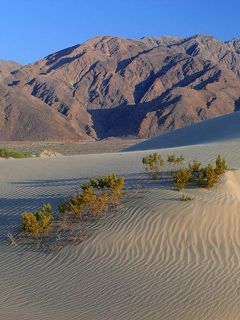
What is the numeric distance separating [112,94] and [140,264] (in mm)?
105413

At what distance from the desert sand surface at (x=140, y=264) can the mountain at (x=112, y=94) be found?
254 ft

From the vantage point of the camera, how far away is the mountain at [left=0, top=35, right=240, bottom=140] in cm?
9262

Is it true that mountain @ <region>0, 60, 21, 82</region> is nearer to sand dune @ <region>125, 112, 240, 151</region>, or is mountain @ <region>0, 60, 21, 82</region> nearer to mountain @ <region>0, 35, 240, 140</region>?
mountain @ <region>0, 35, 240, 140</region>

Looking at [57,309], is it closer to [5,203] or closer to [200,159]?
[5,203]

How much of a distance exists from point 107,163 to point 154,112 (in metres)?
78.4

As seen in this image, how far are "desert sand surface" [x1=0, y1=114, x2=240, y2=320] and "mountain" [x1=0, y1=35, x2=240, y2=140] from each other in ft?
254

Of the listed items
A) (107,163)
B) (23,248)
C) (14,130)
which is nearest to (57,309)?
(23,248)

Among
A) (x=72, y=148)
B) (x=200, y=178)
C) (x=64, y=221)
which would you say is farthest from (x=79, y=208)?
(x=72, y=148)

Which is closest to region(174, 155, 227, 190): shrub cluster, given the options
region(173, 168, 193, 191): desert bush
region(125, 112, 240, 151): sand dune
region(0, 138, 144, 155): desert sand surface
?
region(173, 168, 193, 191): desert bush

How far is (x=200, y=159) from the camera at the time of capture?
18922 millimetres

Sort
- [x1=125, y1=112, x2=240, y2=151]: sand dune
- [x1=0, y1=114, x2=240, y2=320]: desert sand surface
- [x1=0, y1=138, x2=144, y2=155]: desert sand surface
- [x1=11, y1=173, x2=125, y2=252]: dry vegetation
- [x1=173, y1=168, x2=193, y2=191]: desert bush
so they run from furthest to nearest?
1. [x1=0, y1=138, x2=144, y2=155]: desert sand surface
2. [x1=125, y1=112, x2=240, y2=151]: sand dune
3. [x1=173, y1=168, x2=193, y2=191]: desert bush
4. [x1=11, y1=173, x2=125, y2=252]: dry vegetation
5. [x1=0, y1=114, x2=240, y2=320]: desert sand surface

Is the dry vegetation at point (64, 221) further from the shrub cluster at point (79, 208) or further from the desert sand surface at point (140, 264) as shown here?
the desert sand surface at point (140, 264)

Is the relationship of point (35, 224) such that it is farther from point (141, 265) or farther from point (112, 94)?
point (112, 94)

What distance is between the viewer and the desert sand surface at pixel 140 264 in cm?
709
